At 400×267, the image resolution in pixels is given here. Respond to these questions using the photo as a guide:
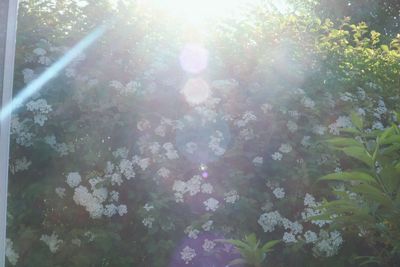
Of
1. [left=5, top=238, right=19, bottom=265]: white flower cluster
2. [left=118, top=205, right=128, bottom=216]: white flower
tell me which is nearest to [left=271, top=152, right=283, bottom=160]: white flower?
[left=118, top=205, right=128, bottom=216]: white flower

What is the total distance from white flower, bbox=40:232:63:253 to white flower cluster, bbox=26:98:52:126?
732 millimetres

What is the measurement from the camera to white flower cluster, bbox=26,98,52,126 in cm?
372

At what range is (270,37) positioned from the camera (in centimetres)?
446

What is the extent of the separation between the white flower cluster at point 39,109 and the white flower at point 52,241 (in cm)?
73

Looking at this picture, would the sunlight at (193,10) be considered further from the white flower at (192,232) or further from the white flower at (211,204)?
the white flower at (192,232)

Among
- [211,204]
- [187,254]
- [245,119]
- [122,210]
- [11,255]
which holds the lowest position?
[11,255]

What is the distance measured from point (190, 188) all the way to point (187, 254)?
41 centimetres

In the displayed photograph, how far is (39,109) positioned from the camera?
12.3 ft

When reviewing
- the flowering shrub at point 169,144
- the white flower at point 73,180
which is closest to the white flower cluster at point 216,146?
the flowering shrub at point 169,144

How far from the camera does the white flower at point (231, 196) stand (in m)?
3.61

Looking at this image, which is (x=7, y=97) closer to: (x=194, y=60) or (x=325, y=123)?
(x=194, y=60)

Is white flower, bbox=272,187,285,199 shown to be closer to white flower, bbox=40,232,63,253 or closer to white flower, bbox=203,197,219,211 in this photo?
white flower, bbox=203,197,219,211

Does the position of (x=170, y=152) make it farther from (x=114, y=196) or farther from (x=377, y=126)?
(x=377, y=126)

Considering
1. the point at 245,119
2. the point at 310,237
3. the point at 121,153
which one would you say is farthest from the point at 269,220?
the point at 121,153
